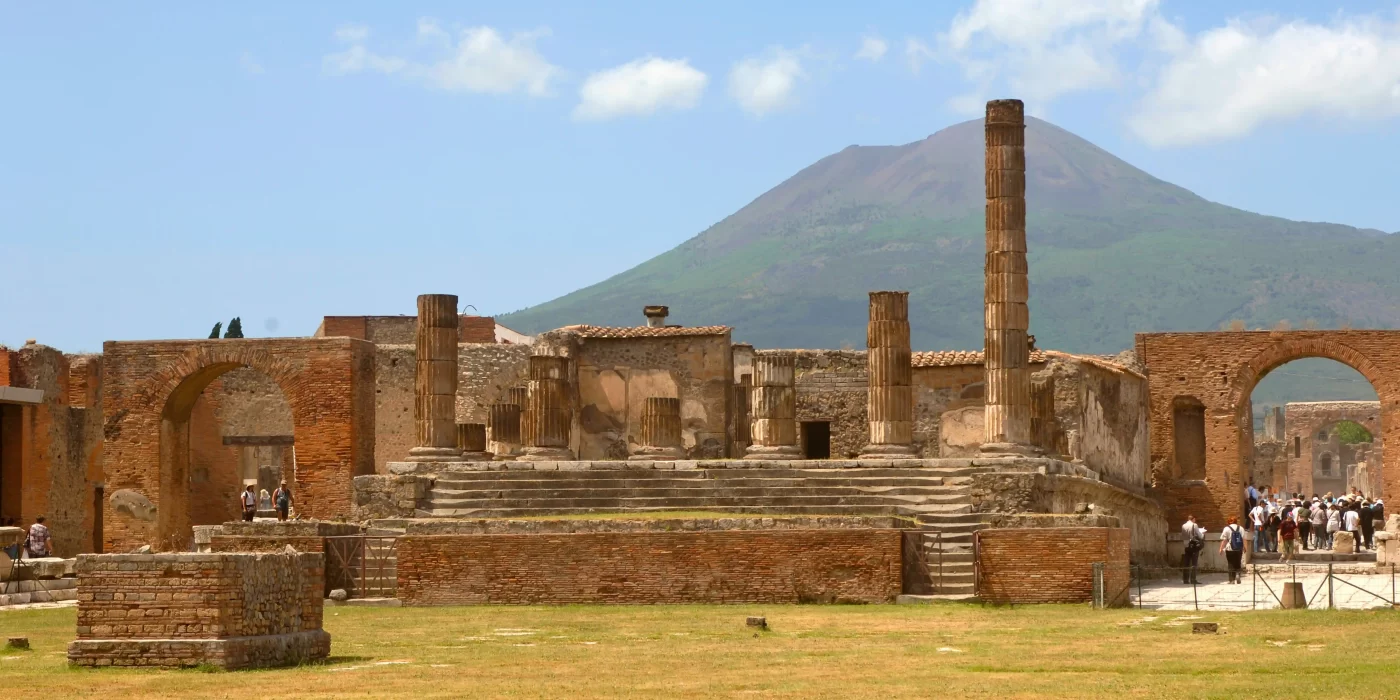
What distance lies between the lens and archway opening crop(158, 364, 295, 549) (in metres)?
36.4

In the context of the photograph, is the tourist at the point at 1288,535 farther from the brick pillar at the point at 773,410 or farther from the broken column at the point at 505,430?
the broken column at the point at 505,430

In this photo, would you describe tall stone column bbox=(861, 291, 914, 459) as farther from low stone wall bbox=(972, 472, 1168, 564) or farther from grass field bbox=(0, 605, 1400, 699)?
grass field bbox=(0, 605, 1400, 699)

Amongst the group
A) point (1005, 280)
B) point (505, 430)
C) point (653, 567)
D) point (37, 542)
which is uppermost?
point (1005, 280)

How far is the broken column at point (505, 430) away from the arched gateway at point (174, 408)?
2701mm

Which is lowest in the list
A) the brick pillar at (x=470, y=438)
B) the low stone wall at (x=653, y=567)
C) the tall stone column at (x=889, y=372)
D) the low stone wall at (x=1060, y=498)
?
the low stone wall at (x=653, y=567)

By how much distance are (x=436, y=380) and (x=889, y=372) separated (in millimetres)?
6981

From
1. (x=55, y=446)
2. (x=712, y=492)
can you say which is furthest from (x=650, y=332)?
(x=55, y=446)

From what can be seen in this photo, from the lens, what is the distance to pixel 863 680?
562 inches

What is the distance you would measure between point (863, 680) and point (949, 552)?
10058 mm

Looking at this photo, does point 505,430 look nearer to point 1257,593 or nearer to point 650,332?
point 650,332

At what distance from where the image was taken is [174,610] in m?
14.8

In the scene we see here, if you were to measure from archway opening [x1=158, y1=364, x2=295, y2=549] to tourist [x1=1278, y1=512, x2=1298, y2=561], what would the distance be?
1829cm

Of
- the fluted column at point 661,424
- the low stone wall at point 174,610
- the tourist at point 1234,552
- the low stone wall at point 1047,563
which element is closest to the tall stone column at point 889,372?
the fluted column at point 661,424

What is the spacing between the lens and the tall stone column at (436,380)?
3175 cm
